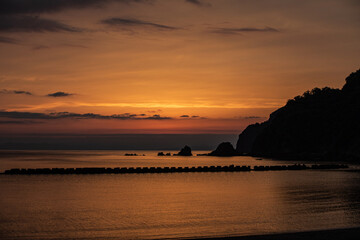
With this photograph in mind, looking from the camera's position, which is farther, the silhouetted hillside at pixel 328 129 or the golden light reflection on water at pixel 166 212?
the silhouetted hillside at pixel 328 129

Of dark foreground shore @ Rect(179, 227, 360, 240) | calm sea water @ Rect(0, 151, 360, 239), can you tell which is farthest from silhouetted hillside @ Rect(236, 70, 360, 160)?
dark foreground shore @ Rect(179, 227, 360, 240)

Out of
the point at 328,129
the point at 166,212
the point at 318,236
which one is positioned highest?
the point at 328,129

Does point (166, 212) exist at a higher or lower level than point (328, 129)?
lower

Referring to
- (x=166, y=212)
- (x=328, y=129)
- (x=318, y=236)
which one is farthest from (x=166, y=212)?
(x=328, y=129)

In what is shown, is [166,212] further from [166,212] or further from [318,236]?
[318,236]

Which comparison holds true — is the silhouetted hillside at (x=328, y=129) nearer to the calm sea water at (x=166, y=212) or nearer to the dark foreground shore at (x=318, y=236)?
the calm sea water at (x=166, y=212)

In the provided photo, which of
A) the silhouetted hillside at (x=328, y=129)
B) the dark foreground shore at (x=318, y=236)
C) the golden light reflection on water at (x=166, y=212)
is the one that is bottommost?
the golden light reflection on water at (x=166, y=212)

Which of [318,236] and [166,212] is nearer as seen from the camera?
[318,236]

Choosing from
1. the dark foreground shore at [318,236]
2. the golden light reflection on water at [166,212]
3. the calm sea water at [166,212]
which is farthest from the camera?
the golden light reflection on water at [166,212]

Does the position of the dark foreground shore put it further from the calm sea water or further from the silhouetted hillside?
the silhouetted hillside

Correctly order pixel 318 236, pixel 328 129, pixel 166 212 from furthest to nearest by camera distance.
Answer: pixel 328 129 < pixel 166 212 < pixel 318 236

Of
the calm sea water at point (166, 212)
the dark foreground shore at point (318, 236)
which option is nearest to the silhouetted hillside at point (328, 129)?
the calm sea water at point (166, 212)

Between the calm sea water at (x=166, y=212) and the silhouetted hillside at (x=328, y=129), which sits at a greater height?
the silhouetted hillside at (x=328, y=129)

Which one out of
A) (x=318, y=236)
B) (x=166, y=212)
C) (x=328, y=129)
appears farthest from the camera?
(x=328, y=129)
